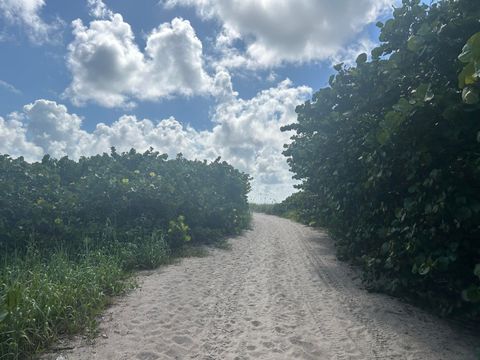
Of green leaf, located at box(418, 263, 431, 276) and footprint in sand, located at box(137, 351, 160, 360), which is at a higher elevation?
green leaf, located at box(418, 263, 431, 276)

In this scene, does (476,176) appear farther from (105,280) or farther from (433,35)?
(105,280)

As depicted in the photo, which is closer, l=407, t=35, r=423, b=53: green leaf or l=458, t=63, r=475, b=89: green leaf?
l=458, t=63, r=475, b=89: green leaf

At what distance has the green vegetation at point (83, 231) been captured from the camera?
4431mm

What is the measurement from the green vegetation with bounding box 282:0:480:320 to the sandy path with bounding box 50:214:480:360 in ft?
1.96

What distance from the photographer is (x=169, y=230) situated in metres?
10.0

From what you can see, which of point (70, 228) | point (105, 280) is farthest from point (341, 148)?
point (70, 228)

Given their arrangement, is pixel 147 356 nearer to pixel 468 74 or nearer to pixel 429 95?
pixel 468 74

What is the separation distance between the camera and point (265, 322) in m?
4.92

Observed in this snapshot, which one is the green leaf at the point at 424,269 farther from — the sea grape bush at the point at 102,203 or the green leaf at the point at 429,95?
the sea grape bush at the point at 102,203

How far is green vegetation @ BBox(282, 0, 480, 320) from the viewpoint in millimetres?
4094

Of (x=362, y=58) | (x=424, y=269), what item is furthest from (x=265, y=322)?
(x=362, y=58)

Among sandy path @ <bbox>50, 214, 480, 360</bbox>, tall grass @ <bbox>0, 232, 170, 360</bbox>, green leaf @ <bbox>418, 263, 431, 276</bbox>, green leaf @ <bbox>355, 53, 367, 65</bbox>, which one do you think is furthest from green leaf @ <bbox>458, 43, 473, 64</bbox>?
green leaf @ <bbox>355, 53, 367, 65</bbox>

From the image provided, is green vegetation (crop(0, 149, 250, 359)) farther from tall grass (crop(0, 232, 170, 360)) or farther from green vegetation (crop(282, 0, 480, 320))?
green vegetation (crop(282, 0, 480, 320))

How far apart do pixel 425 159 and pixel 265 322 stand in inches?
124
